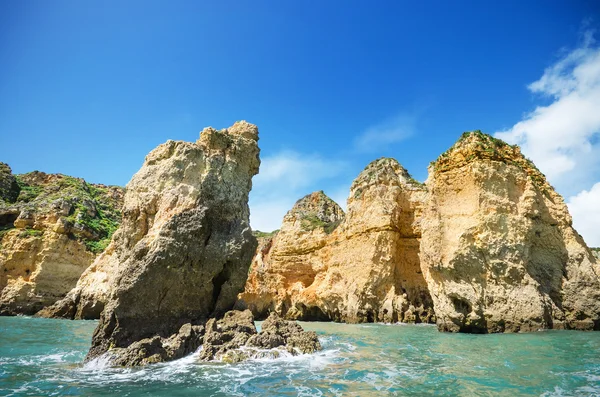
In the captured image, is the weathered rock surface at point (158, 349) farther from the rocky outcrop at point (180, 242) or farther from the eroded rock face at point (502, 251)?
the eroded rock face at point (502, 251)

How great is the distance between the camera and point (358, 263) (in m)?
30.8

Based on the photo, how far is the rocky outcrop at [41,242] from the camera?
33312 mm

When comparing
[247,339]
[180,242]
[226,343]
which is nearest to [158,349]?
[226,343]

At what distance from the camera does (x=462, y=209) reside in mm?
19359

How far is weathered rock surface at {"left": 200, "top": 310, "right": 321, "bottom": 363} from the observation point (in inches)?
416

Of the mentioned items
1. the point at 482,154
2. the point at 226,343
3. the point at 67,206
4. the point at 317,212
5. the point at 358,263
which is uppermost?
the point at 317,212

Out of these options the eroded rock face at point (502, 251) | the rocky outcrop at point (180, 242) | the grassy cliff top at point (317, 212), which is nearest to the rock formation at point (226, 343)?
the rocky outcrop at point (180, 242)

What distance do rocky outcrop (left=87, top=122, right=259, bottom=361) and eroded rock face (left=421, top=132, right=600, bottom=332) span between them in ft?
35.7

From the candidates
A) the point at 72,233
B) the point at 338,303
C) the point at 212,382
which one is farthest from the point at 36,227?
the point at 212,382

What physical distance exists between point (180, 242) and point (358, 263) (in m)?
21.1

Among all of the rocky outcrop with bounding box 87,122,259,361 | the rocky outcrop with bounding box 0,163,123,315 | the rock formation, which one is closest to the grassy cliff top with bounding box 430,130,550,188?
the rocky outcrop with bounding box 87,122,259,361

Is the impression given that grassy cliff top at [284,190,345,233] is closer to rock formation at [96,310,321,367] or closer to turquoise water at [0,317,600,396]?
rock formation at [96,310,321,367]

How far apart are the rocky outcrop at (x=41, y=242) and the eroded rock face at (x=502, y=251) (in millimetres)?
34000

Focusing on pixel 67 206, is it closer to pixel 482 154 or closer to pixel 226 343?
pixel 226 343
